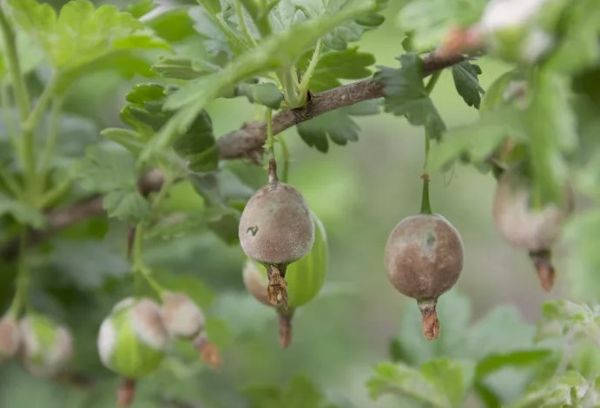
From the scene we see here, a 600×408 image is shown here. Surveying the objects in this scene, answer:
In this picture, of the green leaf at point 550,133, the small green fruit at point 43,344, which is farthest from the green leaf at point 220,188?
the green leaf at point 550,133

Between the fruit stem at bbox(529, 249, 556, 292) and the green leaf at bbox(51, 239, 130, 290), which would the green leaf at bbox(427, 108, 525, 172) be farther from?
the green leaf at bbox(51, 239, 130, 290)

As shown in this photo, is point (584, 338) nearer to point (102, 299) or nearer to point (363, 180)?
point (102, 299)

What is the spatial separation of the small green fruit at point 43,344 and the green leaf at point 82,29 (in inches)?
12.5

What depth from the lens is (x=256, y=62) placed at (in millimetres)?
555

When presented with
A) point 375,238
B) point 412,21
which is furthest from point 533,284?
point 412,21

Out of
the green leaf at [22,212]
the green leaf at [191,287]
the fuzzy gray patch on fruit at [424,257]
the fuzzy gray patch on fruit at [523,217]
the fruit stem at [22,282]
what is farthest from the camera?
the green leaf at [191,287]

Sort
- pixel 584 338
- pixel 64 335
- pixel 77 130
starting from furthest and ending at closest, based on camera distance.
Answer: pixel 77 130 < pixel 64 335 < pixel 584 338

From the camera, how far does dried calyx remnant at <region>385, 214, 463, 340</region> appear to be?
2.24 ft

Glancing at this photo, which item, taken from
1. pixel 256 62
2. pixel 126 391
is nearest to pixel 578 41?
pixel 256 62

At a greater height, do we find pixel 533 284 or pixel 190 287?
pixel 533 284

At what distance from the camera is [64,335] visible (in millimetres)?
1141

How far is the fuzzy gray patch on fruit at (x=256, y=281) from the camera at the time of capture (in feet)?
2.68

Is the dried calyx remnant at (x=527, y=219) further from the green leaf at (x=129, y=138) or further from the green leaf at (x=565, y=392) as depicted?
the green leaf at (x=129, y=138)

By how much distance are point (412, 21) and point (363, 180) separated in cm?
235
